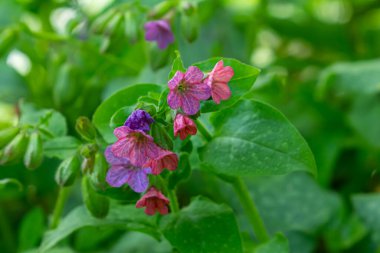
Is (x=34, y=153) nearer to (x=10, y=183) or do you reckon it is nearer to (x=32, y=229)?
(x=10, y=183)

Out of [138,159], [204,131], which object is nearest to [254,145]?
[204,131]

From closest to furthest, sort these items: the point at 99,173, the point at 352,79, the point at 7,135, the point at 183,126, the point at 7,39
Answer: the point at 183,126 → the point at 99,173 → the point at 7,135 → the point at 7,39 → the point at 352,79

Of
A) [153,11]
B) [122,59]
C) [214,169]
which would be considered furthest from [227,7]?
[214,169]

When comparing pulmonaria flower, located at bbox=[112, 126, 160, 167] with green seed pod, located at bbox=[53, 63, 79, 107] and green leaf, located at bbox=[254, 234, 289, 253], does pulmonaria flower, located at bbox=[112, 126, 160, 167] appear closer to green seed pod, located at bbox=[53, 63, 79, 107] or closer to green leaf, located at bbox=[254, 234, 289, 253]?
green leaf, located at bbox=[254, 234, 289, 253]

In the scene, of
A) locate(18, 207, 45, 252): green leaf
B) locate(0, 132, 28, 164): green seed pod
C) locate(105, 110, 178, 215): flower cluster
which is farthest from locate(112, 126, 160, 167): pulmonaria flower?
locate(18, 207, 45, 252): green leaf

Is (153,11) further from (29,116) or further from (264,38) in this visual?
(264,38)

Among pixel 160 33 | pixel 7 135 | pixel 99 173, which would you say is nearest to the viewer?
pixel 99 173
